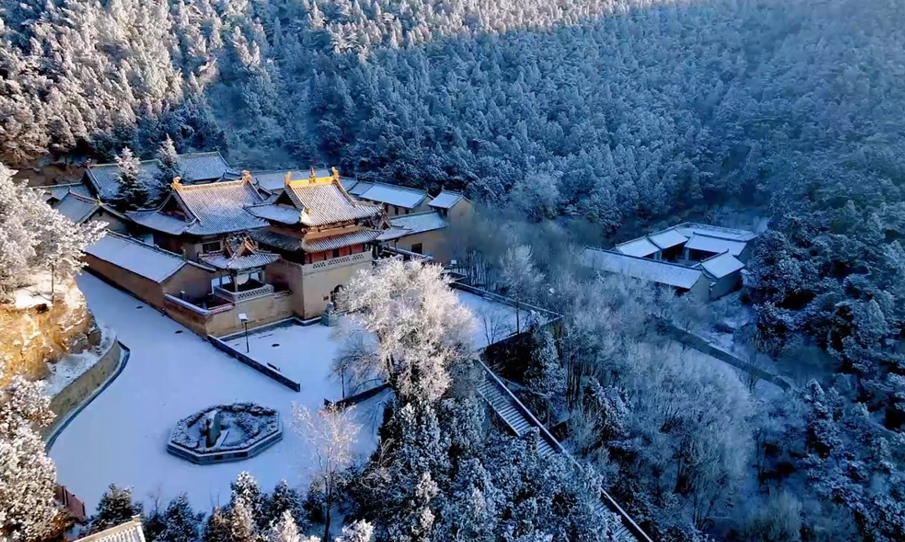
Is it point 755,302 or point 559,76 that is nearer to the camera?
point 755,302

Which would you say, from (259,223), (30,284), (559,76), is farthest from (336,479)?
(559,76)

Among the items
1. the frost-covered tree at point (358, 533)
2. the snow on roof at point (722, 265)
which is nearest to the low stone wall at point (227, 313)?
the frost-covered tree at point (358, 533)

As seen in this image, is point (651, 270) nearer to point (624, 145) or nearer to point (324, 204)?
point (624, 145)

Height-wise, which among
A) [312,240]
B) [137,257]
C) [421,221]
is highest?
[312,240]

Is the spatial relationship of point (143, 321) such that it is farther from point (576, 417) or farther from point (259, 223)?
point (576, 417)

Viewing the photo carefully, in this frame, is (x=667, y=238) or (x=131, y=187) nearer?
(x=131, y=187)

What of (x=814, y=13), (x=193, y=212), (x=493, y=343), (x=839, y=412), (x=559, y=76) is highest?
(x=814, y=13)

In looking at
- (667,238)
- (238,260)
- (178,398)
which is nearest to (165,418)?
(178,398)

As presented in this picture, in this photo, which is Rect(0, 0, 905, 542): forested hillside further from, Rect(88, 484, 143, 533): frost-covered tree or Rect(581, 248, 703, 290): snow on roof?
Rect(88, 484, 143, 533): frost-covered tree

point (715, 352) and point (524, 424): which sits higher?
point (524, 424)
